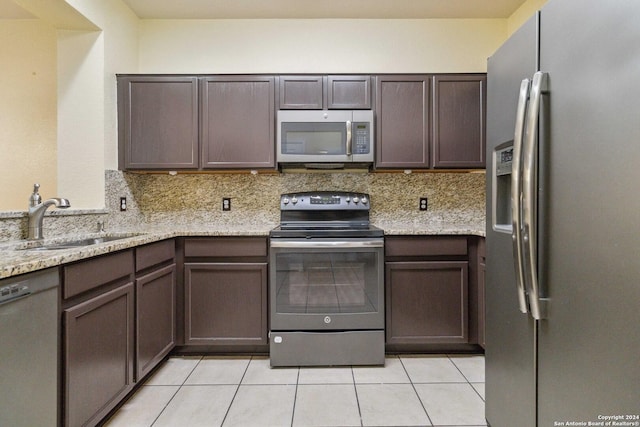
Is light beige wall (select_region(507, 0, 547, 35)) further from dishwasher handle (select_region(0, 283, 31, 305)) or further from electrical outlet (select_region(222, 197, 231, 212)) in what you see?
dishwasher handle (select_region(0, 283, 31, 305))

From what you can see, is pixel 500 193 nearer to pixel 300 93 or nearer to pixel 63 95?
pixel 300 93

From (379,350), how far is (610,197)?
6.00 ft

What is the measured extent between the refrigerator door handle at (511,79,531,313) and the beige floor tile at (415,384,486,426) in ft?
3.15

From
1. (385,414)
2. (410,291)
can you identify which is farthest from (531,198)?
(410,291)

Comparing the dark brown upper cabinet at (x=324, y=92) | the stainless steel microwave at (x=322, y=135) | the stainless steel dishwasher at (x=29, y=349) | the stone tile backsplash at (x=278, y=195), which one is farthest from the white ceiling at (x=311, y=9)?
the stainless steel dishwasher at (x=29, y=349)

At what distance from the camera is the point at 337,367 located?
236 cm

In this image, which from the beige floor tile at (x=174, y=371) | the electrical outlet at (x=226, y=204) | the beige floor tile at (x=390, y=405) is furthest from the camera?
the electrical outlet at (x=226, y=204)

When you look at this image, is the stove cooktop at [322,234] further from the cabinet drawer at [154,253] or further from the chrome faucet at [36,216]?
the chrome faucet at [36,216]

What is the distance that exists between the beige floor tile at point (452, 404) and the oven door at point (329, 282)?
516mm

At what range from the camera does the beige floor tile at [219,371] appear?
2.17 metres

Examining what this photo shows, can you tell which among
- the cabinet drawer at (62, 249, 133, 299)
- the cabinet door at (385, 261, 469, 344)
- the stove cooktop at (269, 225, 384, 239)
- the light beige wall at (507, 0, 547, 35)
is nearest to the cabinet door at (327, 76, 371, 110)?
the stove cooktop at (269, 225, 384, 239)

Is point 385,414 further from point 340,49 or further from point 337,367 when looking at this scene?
point 340,49

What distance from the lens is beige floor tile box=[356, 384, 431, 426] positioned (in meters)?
1.75

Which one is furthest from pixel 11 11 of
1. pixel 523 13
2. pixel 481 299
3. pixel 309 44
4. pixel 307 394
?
pixel 481 299
